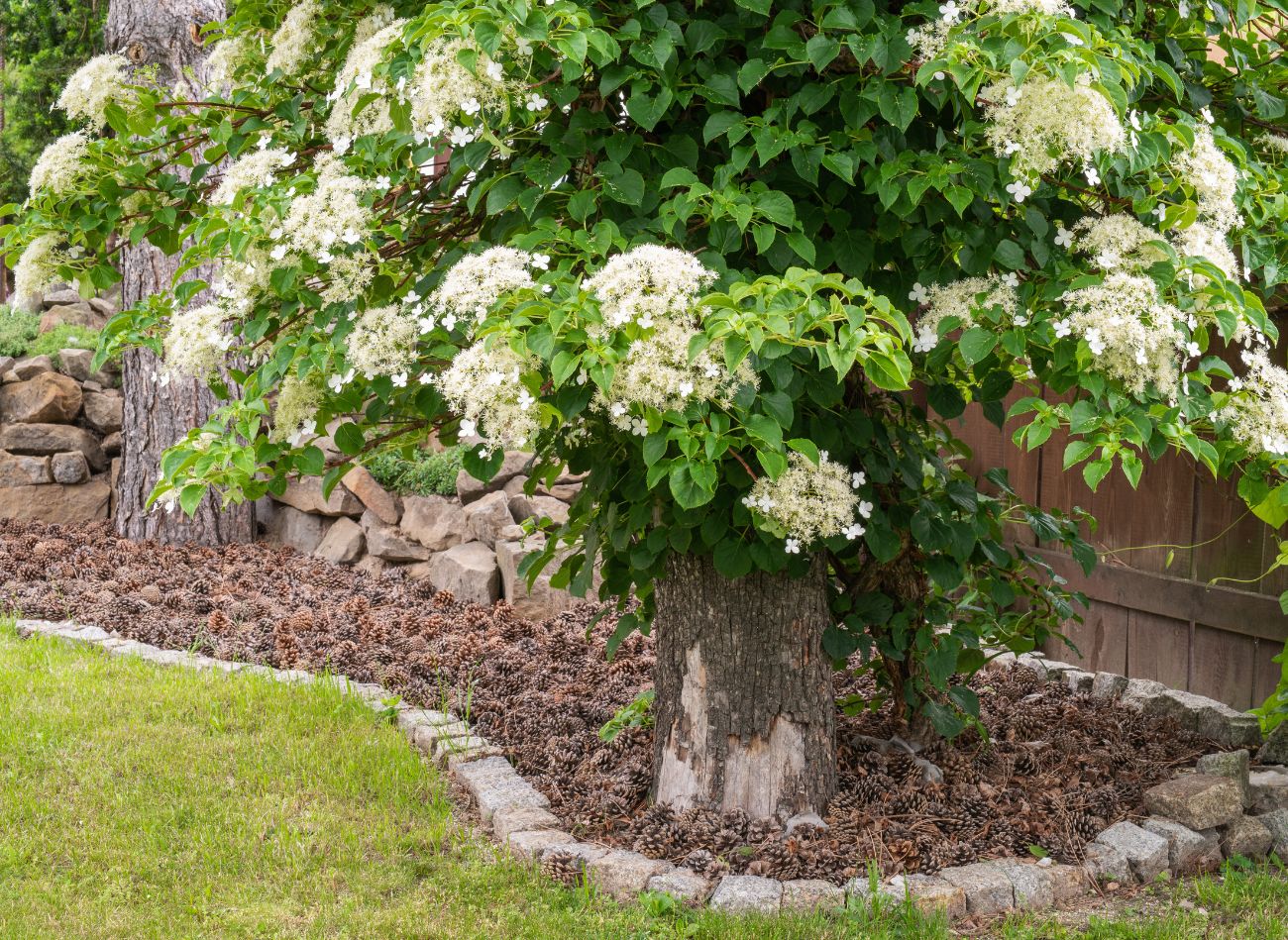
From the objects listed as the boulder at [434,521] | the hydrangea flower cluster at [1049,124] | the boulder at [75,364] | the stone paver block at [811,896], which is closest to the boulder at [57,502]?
the boulder at [75,364]

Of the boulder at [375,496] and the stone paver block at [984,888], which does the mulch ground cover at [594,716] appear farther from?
the boulder at [375,496]

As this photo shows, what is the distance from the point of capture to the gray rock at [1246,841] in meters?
3.27

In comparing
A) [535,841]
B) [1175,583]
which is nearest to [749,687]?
[535,841]

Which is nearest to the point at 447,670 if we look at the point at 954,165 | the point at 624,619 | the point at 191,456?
the point at 624,619

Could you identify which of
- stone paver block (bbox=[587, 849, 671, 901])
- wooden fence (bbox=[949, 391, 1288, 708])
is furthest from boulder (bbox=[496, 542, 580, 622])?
stone paver block (bbox=[587, 849, 671, 901])

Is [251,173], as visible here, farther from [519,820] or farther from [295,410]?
[519,820]

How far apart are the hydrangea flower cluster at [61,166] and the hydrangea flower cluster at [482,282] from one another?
4.24ft

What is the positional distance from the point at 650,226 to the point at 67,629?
400 cm

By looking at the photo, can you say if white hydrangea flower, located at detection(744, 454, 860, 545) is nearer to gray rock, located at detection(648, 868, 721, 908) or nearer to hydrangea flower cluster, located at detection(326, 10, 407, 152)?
gray rock, located at detection(648, 868, 721, 908)

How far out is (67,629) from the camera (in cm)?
534

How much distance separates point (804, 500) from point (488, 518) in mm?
3902

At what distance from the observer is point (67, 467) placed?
7.65 meters

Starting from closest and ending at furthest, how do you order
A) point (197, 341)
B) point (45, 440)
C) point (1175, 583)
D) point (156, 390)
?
point (197, 341) → point (1175, 583) → point (156, 390) → point (45, 440)

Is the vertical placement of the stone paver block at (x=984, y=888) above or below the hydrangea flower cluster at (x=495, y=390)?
below
